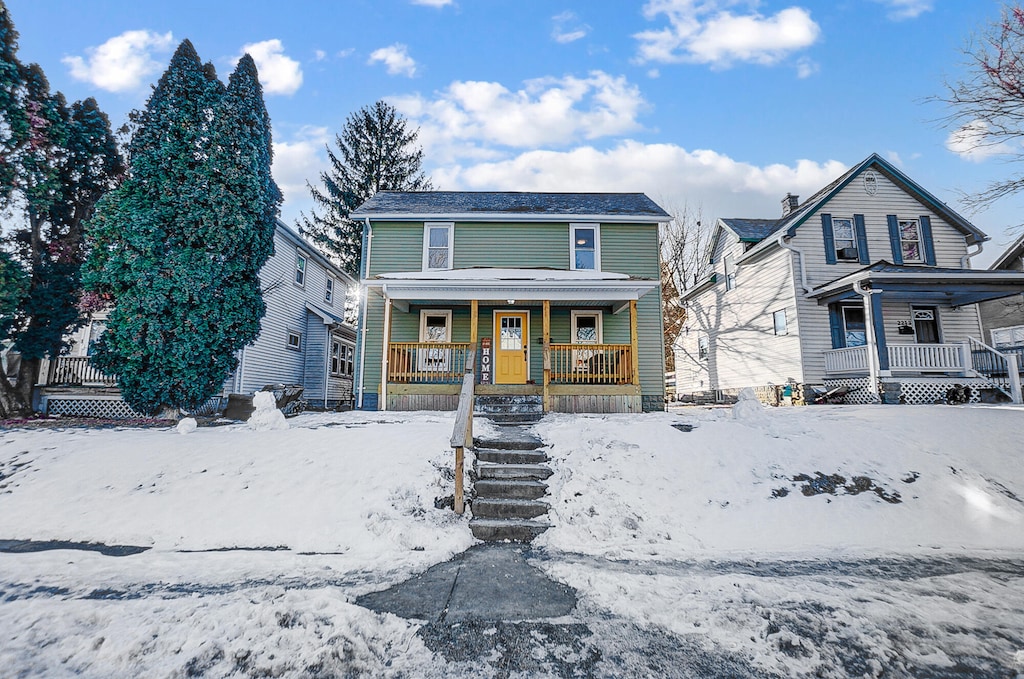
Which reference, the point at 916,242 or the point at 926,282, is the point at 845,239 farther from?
the point at 926,282

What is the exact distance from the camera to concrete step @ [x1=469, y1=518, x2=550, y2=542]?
4.67m

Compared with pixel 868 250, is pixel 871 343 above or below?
below

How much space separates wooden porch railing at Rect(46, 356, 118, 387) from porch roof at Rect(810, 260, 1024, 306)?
20.7m

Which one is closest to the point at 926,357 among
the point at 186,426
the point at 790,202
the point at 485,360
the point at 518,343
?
the point at 790,202

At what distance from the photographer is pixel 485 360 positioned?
40.7 feet

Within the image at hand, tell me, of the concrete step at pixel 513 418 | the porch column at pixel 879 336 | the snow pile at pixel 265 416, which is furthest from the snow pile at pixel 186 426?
the porch column at pixel 879 336

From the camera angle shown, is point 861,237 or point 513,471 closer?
point 513,471

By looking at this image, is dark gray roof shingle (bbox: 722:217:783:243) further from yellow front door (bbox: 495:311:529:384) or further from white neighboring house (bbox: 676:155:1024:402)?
yellow front door (bbox: 495:311:529:384)

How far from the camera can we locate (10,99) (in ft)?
34.9

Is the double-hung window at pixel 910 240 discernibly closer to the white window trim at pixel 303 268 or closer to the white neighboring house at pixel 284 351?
the white neighboring house at pixel 284 351

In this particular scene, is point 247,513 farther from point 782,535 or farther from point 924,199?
point 924,199

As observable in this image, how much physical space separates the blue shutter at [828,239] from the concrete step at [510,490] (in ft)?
45.1

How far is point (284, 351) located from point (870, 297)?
18.2 metres

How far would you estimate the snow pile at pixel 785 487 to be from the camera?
4.57 m
